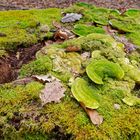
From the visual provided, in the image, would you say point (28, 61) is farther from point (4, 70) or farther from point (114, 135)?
point (114, 135)

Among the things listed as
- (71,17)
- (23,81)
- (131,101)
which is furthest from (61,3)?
(131,101)

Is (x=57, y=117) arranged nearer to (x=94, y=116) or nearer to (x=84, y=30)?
(x=94, y=116)

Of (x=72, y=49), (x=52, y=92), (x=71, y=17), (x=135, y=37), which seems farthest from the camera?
(x=71, y=17)

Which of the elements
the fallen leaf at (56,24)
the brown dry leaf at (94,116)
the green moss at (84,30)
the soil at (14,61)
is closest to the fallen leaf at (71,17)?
the fallen leaf at (56,24)

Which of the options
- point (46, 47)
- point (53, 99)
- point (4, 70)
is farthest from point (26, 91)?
point (46, 47)

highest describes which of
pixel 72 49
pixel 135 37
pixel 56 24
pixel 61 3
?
pixel 72 49

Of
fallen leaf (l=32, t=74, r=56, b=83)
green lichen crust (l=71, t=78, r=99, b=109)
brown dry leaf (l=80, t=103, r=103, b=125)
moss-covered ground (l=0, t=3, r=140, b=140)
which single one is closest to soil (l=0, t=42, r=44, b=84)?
moss-covered ground (l=0, t=3, r=140, b=140)

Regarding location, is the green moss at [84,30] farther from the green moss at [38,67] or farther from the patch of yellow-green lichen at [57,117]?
the patch of yellow-green lichen at [57,117]
